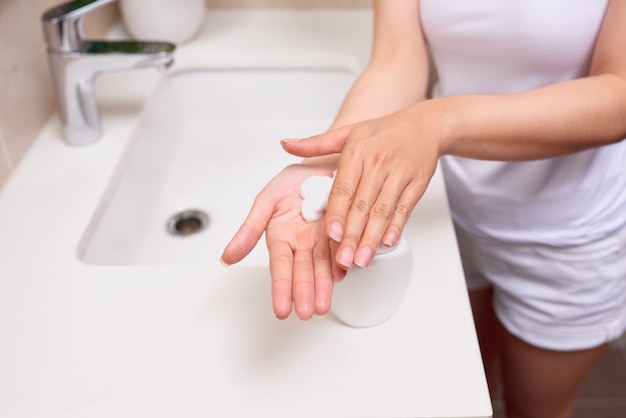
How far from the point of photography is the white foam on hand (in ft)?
1.79

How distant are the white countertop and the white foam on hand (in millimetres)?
89

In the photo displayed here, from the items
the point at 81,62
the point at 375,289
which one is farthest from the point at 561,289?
the point at 81,62

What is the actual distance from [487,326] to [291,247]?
59 centimetres

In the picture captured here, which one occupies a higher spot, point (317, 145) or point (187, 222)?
point (317, 145)

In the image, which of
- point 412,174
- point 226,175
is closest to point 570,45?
point 412,174

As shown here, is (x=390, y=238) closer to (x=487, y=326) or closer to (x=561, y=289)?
(x=561, y=289)

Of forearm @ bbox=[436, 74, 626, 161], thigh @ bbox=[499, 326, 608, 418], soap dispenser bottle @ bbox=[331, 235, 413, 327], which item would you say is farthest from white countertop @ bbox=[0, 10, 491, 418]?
thigh @ bbox=[499, 326, 608, 418]

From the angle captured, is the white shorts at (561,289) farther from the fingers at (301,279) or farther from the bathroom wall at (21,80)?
the bathroom wall at (21,80)

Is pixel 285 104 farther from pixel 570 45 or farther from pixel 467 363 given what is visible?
pixel 467 363

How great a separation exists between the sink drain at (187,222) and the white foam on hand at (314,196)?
32 centimetres

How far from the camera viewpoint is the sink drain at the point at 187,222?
0.85m

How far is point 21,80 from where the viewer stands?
0.78 meters

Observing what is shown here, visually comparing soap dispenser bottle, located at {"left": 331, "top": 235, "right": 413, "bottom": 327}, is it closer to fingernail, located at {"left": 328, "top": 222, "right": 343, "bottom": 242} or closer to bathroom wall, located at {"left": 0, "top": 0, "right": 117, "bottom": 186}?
fingernail, located at {"left": 328, "top": 222, "right": 343, "bottom": 242}

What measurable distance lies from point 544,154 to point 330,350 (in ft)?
0.91
